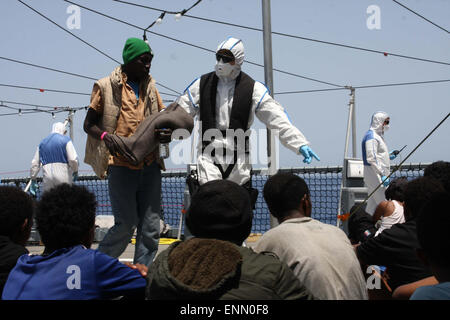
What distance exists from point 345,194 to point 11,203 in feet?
19.1

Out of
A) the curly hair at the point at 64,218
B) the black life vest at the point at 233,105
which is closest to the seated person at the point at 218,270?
the curly hair at the point at 64,218

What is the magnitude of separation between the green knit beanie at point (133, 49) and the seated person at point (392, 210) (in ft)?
7.16

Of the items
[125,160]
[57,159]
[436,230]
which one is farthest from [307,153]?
[57,159]

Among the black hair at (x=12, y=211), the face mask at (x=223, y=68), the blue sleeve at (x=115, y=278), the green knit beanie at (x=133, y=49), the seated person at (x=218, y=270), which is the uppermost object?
the green knit beanie at (x=133, y=49)

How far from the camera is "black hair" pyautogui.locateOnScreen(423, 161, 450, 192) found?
3632 millimetres

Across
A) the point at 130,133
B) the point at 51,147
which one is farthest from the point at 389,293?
the point at 51,147

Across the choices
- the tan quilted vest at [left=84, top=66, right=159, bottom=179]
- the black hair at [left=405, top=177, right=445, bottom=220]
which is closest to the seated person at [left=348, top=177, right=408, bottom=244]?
the black hair at [left=405, top=177, right=445, bottom=220]

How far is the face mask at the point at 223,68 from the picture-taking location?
15.1ft

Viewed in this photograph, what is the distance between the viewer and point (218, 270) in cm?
198

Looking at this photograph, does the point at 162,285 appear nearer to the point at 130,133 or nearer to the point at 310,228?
the point at 310,228

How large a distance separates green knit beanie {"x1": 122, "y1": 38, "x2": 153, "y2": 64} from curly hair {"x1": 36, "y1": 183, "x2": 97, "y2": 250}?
Result: 2.03 metres

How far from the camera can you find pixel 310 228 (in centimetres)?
259

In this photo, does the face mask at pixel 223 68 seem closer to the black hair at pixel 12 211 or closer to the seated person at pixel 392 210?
the seated person at pixel 392 210
